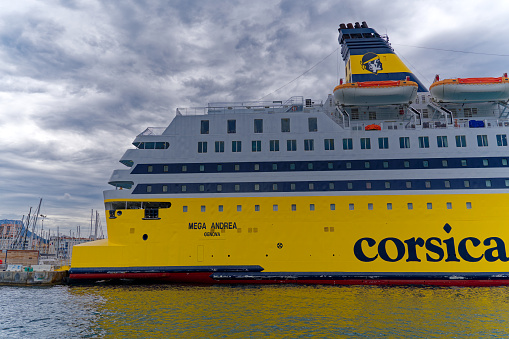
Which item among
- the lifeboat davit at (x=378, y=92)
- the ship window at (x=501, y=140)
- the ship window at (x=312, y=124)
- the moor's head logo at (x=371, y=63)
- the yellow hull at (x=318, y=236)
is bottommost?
the yellow hull at (x=318, y=236)

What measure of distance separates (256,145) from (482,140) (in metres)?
15.1

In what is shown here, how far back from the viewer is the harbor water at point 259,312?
11.9 meters

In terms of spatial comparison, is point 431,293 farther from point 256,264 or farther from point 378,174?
point 256,264

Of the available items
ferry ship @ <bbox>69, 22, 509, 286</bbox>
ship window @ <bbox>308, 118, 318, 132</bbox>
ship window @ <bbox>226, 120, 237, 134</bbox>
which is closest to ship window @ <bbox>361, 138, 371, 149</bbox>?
ferry ship @ <bbox>69, 22, 509, 286</bbox>

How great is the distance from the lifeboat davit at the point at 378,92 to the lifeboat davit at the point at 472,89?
202cm

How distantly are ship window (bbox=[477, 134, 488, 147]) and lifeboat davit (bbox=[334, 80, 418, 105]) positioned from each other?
196 inches

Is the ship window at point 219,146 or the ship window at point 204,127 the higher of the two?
the ship window at point 204,127

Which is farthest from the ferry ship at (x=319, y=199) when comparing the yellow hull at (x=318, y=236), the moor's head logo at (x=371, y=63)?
the moor's head logo at (x=371, y=63)

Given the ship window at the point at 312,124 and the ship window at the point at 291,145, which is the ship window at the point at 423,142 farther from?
the ship window at the point at 291,145

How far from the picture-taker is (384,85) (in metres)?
22.1

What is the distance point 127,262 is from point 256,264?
8134 mm

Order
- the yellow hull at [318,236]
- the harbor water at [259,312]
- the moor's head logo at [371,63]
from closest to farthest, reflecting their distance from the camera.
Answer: the harbor water at [259,312] < the yellow hull at [318,236] < the moor's head logo at [371,63]

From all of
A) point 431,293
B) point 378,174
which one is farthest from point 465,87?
point 431,293

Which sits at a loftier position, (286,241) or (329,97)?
(329,97)
